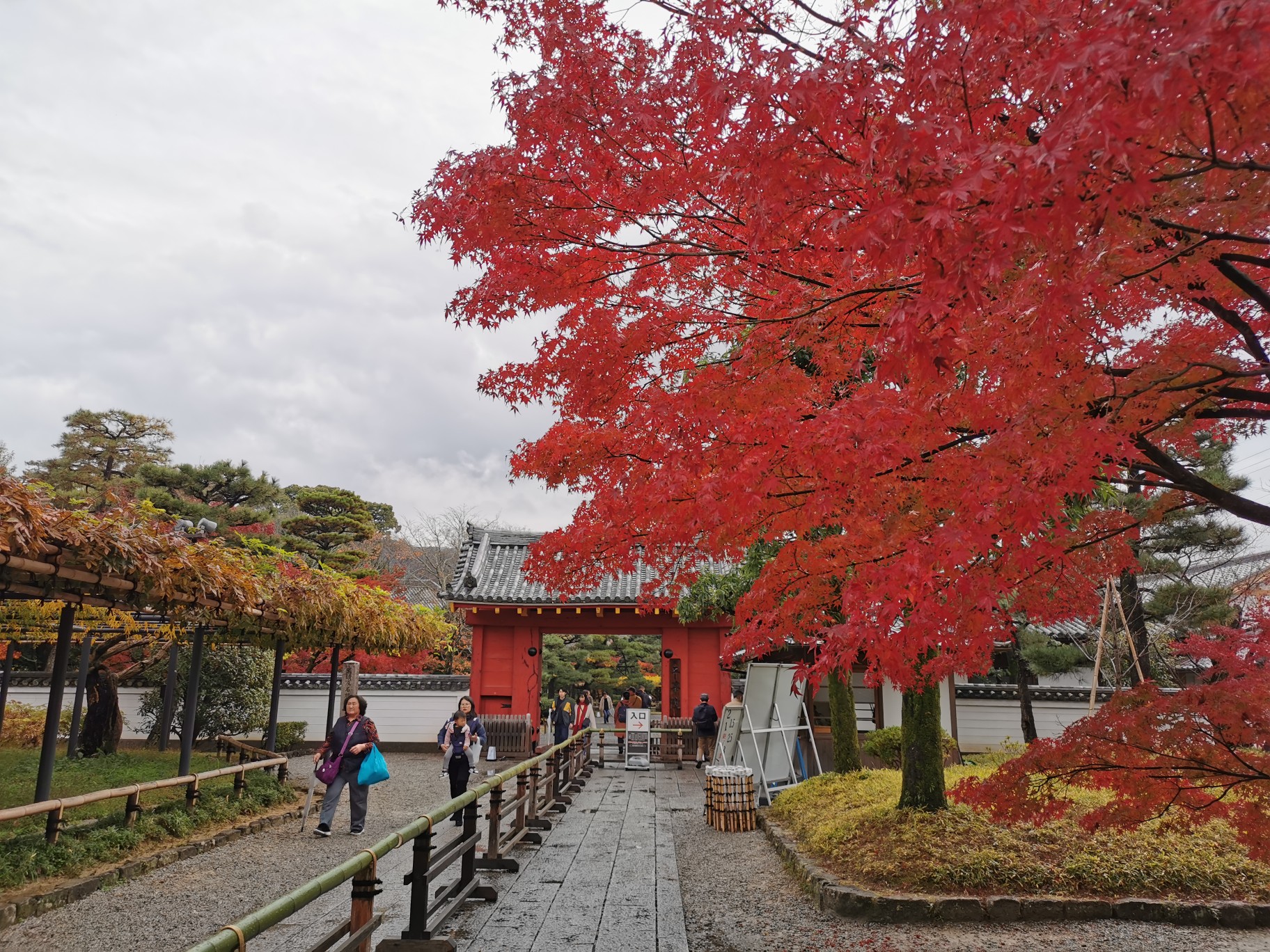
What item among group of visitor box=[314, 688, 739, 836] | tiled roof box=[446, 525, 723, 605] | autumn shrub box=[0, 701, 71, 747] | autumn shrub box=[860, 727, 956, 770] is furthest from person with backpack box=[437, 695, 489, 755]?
autumn shrub box=[0, 701, 71, 747]

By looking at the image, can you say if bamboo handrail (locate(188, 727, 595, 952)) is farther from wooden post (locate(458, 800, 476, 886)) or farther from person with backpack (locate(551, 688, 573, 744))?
person with backpack (locate(551, 688, 573, 744))

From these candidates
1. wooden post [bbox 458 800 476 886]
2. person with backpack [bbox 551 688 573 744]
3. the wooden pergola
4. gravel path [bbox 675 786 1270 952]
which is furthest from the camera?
person with backpack [bbox 551 688 573 744]

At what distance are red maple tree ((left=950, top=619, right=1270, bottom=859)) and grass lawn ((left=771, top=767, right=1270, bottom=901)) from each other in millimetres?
2178

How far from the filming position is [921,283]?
3316mm

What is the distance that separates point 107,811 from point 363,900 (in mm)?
8445

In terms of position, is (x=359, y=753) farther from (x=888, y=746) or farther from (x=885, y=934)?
(x=888, y=746)

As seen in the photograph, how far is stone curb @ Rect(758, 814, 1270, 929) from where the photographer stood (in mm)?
6004

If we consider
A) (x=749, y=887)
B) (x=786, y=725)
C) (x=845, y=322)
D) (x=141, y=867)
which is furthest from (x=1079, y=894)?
(x=141, y=867)

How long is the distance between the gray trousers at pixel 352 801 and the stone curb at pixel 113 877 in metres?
1.21

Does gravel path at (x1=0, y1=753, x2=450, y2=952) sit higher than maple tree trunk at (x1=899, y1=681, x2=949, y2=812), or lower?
lower

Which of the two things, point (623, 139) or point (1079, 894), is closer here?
point (623, 139)

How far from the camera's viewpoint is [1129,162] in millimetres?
2314

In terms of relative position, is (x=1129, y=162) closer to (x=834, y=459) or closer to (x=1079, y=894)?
(x=834, y=459)

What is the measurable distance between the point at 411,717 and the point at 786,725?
13.5m
